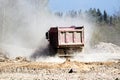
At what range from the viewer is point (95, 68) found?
21.8 metres

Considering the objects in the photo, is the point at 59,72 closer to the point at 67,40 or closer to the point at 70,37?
the point at 67,40

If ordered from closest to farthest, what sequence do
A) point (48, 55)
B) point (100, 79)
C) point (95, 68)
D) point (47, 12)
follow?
point (100, 79)
point (95, 68)
point (48, 55)
point (47, 12)

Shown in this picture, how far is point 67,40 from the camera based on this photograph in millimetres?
29234

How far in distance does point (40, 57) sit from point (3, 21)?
30.9 m

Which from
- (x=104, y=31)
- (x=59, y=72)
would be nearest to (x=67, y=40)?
(x=59, y=72)

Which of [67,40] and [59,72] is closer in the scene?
[59,72]

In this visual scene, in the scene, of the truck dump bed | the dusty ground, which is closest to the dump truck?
the truck dump bed

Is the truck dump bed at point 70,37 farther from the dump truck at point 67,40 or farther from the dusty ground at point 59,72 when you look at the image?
the dusty ground at point 59,72

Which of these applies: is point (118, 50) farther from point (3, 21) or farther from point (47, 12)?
point (3, 21)

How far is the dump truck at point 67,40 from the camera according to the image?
29.0 metres

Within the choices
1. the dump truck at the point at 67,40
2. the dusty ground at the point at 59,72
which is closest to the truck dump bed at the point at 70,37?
the dump truck at the point at 67,40

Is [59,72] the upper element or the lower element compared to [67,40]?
lower

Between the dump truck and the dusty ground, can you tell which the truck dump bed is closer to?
the dump truck

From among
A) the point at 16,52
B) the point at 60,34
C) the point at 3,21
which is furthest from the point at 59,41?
the point at 3,21
